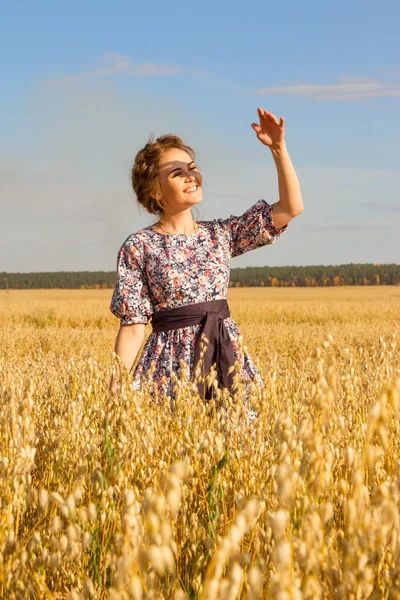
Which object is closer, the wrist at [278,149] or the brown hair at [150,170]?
the wrist at [278,149]

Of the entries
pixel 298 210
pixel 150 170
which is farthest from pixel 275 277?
pixel 298 210

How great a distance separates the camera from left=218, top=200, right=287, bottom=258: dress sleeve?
354cm

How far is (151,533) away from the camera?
2.52ft

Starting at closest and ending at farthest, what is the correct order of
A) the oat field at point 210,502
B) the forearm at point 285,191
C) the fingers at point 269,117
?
the oat field at point 210,502 → the fingers at point 269,117 → the forearm at point 285,191

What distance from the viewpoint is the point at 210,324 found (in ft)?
11.0

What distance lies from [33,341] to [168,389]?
7989 mm

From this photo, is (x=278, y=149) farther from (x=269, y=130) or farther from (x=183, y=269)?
(x=183, y=269)

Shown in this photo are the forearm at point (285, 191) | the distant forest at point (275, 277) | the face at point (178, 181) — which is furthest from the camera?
the distant forest at point (275, 277)

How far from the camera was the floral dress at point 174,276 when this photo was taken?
11.1 feet

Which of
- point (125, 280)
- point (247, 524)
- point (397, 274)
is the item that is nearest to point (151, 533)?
Result: point (247, 524)

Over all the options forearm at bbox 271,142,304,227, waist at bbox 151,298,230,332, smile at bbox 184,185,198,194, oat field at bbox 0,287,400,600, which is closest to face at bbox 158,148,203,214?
smile at bbox 184,185,198,194

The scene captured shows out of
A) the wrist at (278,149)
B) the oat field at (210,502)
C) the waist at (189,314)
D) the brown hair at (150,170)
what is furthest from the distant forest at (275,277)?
the oat field at (210,502)

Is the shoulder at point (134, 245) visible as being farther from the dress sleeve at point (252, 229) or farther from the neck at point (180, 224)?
the dress sleeve at point (252, 229)

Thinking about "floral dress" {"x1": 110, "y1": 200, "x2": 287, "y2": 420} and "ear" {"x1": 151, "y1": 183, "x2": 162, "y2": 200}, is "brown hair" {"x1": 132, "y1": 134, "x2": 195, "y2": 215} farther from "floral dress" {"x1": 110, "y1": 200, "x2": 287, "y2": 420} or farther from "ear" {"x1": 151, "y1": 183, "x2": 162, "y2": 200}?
"floral dress" {"x1": 110, "y1": 200, "x2": 287, "y2": 420}
